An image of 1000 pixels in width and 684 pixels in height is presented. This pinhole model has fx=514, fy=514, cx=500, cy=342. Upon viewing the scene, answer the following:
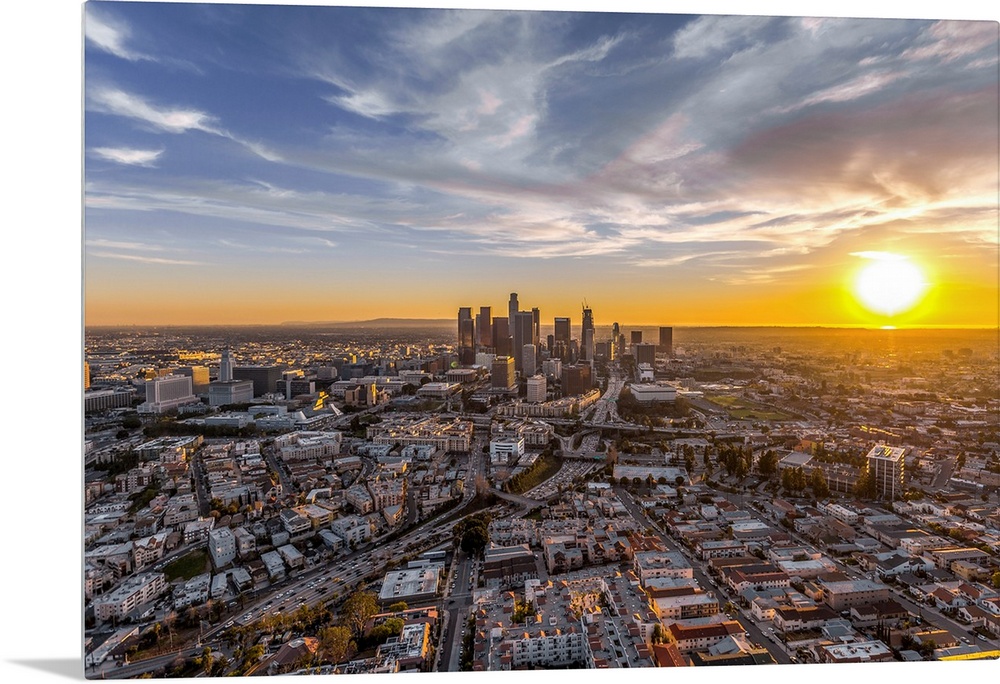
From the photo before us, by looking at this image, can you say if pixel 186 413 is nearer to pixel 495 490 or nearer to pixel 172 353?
pixel 172 353

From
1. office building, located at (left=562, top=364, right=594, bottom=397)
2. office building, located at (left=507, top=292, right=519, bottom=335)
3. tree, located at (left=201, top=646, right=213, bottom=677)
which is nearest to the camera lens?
tree, located at (left=201, top=646, right=213, bottom=677)

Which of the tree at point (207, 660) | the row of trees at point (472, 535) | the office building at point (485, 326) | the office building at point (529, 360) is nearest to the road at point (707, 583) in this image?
the row of trees at point (472, 535)

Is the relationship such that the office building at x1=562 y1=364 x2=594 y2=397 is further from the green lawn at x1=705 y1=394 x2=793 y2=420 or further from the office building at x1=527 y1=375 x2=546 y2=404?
the green lawn at x1=705 y1=394 x2=793 y2=420

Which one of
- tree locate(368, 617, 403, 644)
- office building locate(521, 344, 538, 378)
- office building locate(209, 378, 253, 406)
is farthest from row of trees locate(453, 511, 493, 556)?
office building locate(209, 378, 253, 406)

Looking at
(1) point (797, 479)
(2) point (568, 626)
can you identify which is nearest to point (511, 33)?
(2) point (568, 626)

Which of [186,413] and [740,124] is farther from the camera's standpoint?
[186,413]

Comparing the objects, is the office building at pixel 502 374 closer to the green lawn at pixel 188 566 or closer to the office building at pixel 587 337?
the office building at pixel 587 337
